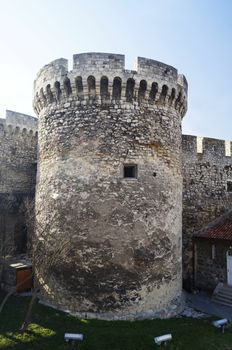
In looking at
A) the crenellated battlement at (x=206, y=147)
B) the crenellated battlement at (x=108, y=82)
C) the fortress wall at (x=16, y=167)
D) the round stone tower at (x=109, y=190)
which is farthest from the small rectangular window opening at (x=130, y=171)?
the fortress wall at (x=16, y=167)

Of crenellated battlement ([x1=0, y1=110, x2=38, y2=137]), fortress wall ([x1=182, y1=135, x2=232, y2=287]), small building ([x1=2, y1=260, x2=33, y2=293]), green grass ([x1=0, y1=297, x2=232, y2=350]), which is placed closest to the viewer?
green grass ([x1=0, y1=297, x2=232, y2=350])

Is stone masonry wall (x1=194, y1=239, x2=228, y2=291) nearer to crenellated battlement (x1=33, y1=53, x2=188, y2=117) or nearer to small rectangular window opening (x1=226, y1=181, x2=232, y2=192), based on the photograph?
small rectangular window opening (x1=226, y1=181, x2=232, y2=192)

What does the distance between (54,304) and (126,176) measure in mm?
4684

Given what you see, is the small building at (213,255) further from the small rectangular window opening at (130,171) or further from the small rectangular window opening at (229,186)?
the small rectangular window opening at (130,171)

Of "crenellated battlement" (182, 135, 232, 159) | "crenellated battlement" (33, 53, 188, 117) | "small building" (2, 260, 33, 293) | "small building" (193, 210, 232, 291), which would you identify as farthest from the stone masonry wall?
"small building" (2, 260, 33, 293)

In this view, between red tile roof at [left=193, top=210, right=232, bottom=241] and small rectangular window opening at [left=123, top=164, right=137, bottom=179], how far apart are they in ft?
18.3

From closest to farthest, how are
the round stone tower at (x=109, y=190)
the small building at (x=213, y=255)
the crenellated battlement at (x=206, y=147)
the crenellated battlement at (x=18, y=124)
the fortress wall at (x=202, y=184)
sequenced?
the round stone tower at (x=109, y=190), the small building at (x=213, y=255), the fortress wall at (x=202, y=184), the crenellated battlement at (x=206, y=147), the crenellated battlement at (x=18, y=124)

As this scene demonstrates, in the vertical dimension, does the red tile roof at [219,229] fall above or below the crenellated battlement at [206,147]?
below

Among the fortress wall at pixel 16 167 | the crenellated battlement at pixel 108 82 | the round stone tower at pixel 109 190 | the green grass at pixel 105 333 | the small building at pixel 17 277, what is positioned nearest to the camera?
the green grass at pixel 105 333

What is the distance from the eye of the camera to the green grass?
827 cm

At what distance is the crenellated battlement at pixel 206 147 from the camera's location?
1578 centimetres

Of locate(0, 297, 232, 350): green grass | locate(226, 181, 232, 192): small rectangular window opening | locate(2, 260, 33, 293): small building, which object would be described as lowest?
locate(0, 297, 232, 350): green grass

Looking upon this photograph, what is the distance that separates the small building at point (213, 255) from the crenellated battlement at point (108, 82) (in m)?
6.44

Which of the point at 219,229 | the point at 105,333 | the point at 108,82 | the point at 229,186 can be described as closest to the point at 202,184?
the point at 229,186
